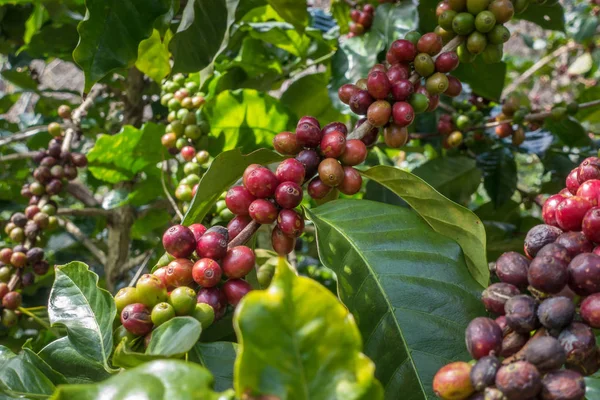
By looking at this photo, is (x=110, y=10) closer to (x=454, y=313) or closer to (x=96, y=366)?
(x=96, y=366)

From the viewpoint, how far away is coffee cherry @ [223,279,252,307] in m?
0.74

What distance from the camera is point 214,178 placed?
90 centimetres

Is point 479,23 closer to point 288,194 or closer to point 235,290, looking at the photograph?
point 288,194

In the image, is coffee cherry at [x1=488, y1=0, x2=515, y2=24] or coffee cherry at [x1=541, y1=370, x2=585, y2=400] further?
coffee cherry at [x1=488, y1=0, x2=515, y2=24]

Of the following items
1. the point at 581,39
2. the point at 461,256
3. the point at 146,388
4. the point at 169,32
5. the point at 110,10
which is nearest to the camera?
the point at 146,388

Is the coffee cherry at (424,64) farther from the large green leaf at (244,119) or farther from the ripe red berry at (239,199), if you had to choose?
the large green leaf at (244,119)

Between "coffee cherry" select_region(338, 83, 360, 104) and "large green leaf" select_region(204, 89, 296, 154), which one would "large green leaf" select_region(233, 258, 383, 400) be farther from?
"large green leaf" select_region(204, 89, 296, 154)

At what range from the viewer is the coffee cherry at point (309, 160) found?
2.98 feet

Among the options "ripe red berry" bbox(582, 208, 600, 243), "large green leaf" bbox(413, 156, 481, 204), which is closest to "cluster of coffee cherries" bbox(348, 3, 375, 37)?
"large green leaf" bbox(413, 156, 481, 204)

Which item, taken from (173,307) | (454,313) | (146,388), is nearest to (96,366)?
(173,307)

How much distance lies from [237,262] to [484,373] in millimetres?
357

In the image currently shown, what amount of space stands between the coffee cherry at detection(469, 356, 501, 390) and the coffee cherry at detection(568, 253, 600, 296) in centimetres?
14

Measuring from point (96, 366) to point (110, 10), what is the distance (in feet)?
2.08

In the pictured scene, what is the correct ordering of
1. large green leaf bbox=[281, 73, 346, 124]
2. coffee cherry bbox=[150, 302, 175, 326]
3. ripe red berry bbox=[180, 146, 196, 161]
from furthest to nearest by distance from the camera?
large green leaf bbox=[281, 73, 346, 124], ripe red berry bbox=[180, 146, 196, 161], coffee cherry bbox=[150, 302, 175, 326]
